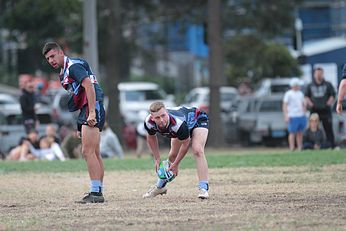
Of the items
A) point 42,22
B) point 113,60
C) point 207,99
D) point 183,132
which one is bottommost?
point 207,99

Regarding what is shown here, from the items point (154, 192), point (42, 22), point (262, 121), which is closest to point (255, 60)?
point (42, 22)

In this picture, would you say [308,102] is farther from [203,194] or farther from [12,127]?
[203,194]

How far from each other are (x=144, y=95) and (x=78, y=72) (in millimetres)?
29541

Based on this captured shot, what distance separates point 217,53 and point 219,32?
2.54 ft

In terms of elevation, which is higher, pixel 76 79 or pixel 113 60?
pixel 76 79

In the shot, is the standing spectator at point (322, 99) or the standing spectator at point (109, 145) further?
the standing spectator at point (109, 145)

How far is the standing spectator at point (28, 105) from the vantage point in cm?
2448

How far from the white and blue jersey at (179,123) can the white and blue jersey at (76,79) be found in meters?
0.75

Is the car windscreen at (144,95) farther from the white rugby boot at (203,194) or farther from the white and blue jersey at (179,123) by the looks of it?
the white rugby boot at (203,194)

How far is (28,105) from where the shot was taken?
2455 cm

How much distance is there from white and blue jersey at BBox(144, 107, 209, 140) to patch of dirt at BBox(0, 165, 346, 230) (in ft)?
2.81

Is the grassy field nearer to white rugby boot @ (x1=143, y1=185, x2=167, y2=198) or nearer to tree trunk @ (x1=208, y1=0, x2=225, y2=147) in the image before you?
white rugby boot @ (x1=143, y1=185, x2=167, y2=198)

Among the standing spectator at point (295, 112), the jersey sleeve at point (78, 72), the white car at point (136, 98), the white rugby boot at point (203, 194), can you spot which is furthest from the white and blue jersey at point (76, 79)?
the white car at point (136, 98)

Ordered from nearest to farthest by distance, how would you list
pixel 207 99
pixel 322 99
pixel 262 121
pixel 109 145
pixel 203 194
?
1. pixel 203 194
2. pixel 322 99
3. pixel 109 145
4. pixel 262 121
5. pixel 207 99
